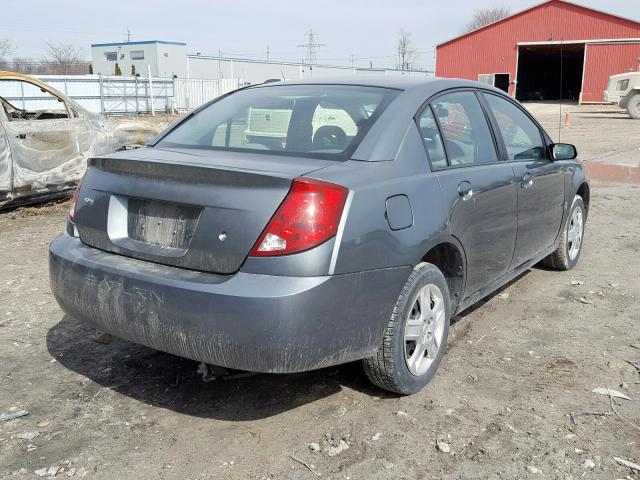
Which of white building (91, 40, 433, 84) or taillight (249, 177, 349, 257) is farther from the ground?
white building (91, 40, 433, 84)

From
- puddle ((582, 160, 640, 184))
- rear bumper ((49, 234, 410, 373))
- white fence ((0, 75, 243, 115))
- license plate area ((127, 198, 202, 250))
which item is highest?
white fence ((0, 75, 243, 115))

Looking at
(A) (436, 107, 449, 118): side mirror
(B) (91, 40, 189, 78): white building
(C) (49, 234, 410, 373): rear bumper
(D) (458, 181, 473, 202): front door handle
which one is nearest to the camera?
(C) (49, 234, 410, 373): rear bumper

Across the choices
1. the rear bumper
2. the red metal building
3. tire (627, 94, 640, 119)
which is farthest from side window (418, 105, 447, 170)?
the red metal building

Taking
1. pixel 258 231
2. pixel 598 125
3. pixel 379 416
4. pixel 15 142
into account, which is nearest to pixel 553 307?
pixel 379 416

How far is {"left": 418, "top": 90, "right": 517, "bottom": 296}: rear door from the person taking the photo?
3436 millimetres

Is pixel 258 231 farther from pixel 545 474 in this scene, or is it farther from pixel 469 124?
pixel 469 124

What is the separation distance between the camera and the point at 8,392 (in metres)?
3.39

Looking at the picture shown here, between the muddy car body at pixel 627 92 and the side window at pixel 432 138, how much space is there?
1133 inches

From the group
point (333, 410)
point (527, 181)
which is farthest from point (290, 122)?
point (527, 181)

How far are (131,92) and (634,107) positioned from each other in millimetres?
24689

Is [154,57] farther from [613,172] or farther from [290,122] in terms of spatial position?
[290,122]

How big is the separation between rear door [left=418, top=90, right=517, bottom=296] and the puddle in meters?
8.18

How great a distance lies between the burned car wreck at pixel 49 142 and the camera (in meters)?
7.68

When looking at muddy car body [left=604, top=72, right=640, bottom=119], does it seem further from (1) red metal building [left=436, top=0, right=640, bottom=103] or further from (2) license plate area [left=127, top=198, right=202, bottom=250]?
(2) license plate area [left=127, top=198, right=202, bottom=250]
